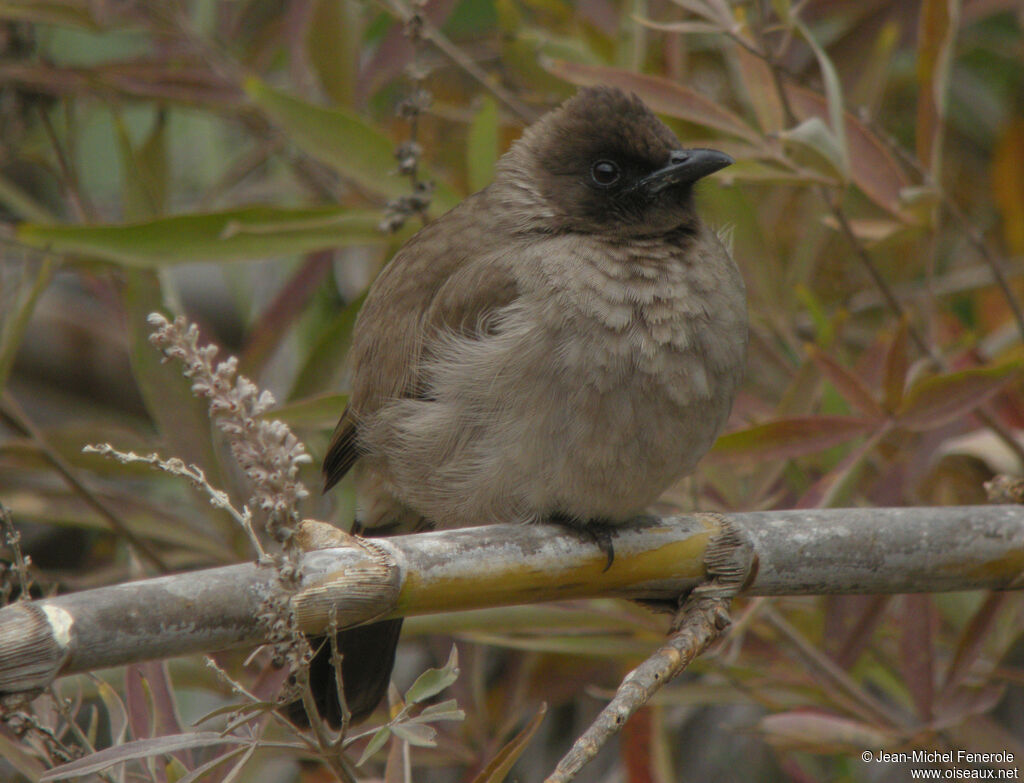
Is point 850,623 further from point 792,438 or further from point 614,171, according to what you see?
point 614,171

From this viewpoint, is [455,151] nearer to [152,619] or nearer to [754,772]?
[754,772]

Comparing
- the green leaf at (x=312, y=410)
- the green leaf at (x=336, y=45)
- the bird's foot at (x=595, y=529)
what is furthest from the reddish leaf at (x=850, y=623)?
the green leaf at (x=336, y=45)

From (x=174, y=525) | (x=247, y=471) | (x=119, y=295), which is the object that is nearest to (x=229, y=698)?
(x=174, y=525)

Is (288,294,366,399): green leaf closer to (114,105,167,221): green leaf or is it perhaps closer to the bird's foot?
(114,105,167,221): green leaf

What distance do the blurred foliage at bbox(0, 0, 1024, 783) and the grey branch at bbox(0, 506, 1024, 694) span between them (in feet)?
0.99

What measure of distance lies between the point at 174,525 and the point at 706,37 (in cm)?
247

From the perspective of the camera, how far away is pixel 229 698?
120 inches

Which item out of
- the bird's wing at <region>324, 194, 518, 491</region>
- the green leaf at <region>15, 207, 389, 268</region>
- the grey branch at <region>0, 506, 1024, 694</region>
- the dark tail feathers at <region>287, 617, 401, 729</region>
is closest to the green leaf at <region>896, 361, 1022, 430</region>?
the grey branch at <region>0, 506, 1024, 694</region>

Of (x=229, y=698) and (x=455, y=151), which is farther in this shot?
(x=455, y=151)

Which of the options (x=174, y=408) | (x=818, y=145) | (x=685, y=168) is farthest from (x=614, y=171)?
(x=174, y=408)

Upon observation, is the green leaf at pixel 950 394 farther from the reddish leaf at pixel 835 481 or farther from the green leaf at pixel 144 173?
the green leaf at pixel 144 173

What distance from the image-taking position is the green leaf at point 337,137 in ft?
9.77

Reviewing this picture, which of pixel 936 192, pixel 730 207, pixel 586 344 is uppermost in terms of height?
pixel 730 207

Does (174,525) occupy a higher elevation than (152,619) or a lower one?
higher
